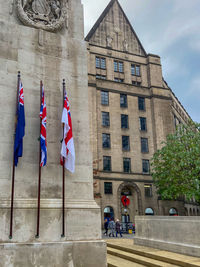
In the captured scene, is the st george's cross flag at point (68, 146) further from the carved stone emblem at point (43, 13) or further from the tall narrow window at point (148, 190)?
the tall narrow window at point (148, 190)

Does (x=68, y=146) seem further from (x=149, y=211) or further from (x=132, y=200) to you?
(x=149, y=211)

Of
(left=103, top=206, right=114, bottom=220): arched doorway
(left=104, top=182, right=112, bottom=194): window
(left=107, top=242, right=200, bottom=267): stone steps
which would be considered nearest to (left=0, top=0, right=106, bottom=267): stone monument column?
(left=107, top=242, right=200, bottom=267): stone steps

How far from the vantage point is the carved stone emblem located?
496 inches

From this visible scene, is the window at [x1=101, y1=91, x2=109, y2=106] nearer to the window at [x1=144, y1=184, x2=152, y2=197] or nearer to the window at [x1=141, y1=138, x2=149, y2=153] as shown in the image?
the window at [x1=141, y1=138, x2=149, y2=153]

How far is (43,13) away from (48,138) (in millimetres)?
6043

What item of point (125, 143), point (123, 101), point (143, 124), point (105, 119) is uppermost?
point (123, 101)

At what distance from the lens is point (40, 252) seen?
9906 mm

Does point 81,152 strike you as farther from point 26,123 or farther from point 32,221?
point 32,221

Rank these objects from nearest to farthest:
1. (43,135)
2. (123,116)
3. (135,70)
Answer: (43,135), (123,116), (135,70)

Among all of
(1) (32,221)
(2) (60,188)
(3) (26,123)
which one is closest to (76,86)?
(3) (26,123)

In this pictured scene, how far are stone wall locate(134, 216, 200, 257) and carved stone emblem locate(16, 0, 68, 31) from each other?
10.6m

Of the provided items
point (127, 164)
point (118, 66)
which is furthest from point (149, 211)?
point (118, 66)

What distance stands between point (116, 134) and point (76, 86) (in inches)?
1396

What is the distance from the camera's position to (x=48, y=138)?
38.3ft
